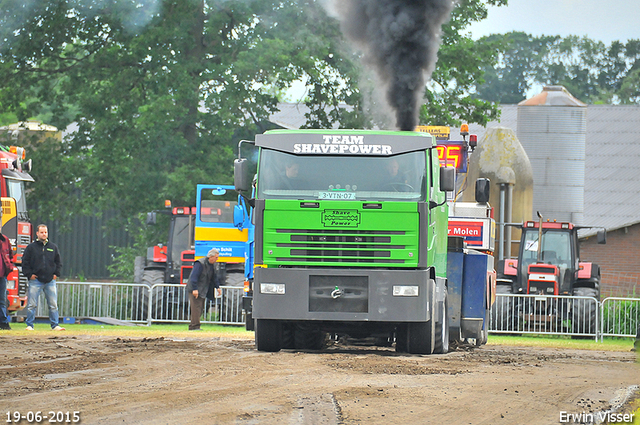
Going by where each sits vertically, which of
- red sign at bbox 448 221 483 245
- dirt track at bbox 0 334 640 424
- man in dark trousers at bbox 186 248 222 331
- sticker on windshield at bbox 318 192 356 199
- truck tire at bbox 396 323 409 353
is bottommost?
dirt track at bbox 0 334 640 424

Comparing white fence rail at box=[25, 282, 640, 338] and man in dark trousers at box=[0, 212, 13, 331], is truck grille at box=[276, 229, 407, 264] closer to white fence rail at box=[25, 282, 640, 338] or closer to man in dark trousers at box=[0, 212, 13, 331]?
man in dark trousers at box=[0, 212, 13, 331]

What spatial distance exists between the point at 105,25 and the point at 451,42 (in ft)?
35.1

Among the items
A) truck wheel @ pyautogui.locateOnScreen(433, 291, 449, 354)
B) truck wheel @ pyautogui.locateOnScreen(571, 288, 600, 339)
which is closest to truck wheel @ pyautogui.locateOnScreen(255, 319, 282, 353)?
truck wheel @ pyautogui.locateOnScreen(433, 291, 449, 354)

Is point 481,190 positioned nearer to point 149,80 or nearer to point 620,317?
point 620,317

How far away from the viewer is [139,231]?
32.0 meters

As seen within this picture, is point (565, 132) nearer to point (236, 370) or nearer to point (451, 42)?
point (451, 42)

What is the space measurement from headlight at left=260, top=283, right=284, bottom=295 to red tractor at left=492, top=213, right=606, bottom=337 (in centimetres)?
1053

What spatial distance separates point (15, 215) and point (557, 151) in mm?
19456

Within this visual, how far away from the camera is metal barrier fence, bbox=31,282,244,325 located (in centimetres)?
2256

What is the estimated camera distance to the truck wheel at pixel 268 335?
13539 millimetres

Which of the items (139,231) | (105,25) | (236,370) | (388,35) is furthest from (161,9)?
(236,370)

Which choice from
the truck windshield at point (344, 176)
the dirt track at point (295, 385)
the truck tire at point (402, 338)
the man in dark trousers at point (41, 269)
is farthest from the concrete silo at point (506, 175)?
the truck windshield at point (344, 176)

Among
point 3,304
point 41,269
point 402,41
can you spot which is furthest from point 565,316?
point 3,304

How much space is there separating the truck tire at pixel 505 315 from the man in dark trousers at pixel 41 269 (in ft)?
31.3
